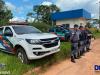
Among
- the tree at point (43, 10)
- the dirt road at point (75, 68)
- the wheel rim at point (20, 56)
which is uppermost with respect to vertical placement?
the tree at point (43, 10)

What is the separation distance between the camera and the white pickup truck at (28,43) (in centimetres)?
864

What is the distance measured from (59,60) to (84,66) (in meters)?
1.50

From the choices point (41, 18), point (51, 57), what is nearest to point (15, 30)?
point (51, 57)

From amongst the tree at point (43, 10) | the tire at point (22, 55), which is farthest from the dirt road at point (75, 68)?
the tree at point (43, 10)

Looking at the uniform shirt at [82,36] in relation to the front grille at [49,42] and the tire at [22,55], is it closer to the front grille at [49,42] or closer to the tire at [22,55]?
the front grille at [49,42]

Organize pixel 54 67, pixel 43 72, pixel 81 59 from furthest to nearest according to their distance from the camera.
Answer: pixel 81 59 < pixel 54 67 < pixel 43 72

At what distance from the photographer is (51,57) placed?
10.3 m

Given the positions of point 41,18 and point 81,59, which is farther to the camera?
point 41,18

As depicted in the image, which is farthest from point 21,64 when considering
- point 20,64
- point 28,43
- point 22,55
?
point 28,43

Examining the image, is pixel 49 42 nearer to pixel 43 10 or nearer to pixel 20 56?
pixel 20 56

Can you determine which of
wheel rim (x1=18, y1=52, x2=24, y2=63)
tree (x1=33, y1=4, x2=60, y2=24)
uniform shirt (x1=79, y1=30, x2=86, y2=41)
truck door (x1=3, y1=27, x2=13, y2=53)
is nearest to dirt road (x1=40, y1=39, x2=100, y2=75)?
wheel rim (x1=18, y1=52, x2=24, y2=63)

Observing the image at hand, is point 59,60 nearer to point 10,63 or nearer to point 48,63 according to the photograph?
point 48,63

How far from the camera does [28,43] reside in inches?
342

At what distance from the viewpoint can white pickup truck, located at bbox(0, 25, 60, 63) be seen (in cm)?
864
